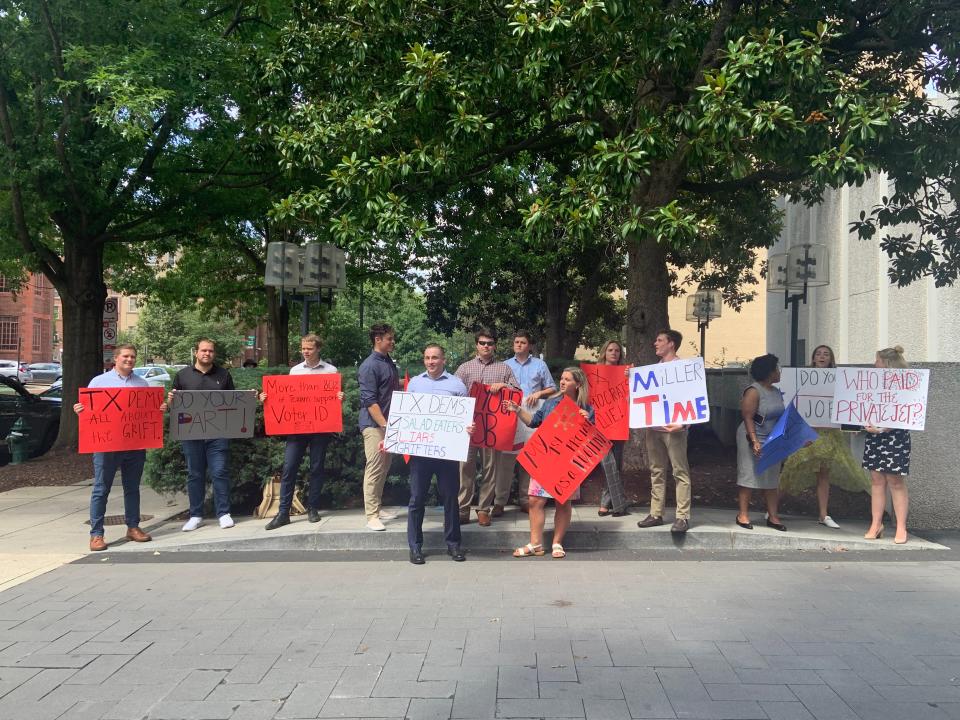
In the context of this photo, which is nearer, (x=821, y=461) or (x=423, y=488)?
(x=423, y=488)

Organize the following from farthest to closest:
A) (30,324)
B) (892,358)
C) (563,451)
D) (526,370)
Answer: (30,324)
(526,370)
(892,358)
(563,451)

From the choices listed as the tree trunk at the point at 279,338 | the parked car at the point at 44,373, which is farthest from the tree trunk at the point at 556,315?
the parked car at the point at 44,373

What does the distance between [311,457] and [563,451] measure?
8.52ft

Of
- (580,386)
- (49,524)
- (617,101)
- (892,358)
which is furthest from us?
(617,101)

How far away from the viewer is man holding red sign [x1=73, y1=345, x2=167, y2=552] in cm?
749

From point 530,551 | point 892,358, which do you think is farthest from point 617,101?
point 530,551

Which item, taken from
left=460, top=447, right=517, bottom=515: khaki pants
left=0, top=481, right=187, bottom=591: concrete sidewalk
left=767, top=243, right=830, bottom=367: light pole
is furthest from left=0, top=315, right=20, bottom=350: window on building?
left=460, top=447, right=517, bottom=515: khaki pants

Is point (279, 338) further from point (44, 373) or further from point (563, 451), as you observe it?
point (44, 373)

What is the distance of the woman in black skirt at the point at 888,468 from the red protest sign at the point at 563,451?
101 inches

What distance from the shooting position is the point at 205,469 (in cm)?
821

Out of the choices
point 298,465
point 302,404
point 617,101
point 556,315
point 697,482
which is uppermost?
point 617,101

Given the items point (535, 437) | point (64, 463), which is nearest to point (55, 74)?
point (64, 463)

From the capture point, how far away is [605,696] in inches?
163

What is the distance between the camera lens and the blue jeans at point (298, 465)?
7961 millimetres
